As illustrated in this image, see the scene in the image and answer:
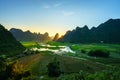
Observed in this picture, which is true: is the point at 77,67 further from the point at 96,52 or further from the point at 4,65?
the point at 96,52

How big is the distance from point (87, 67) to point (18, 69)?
4587cm

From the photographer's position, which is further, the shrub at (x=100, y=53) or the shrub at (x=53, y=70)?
the shrub at (x=100, y=53)

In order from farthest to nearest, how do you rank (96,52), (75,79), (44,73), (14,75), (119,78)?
1. (96,52)
2. (44,73)
3. (14,75)
4. (75,79)
5. (119,78)

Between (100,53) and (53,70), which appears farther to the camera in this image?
(100,53)

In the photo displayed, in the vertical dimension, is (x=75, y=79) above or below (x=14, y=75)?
above

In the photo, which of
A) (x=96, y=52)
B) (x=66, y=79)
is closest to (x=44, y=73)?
(x=66, y=79)

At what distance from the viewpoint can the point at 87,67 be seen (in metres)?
103

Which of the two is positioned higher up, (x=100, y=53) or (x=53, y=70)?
(x=100, y=53)

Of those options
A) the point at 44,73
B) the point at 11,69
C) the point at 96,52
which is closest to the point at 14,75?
the point at 11,69

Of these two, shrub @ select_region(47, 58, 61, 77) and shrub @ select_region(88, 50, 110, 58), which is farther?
shrub @ select_region(88, 50, 110, 58)

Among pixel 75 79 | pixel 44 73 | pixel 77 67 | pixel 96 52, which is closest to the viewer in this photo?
pixel 75 79

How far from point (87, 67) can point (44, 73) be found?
23406 millimetres

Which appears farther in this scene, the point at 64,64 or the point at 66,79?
the point at 64,64

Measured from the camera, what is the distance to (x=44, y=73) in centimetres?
8644
